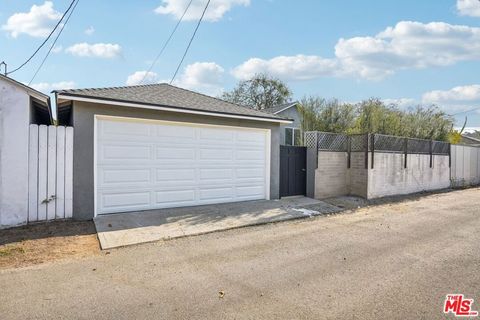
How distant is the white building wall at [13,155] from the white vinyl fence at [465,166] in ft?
60.0

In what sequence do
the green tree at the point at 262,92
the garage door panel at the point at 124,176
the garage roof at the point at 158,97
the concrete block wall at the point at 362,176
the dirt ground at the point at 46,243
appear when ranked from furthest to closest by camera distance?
the green tree at the point at 262,92, the concrete block wall at the point at 362,176, the garage door panel at the point at 124,176, the garage roof at the point at 158,97, the dirt ground at the point at 46,243

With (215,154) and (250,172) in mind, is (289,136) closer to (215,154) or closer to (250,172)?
(250,172)

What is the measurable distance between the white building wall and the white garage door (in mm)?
1397

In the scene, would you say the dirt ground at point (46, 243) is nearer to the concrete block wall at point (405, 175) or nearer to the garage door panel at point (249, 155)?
the garage door panel at point (249, 155)

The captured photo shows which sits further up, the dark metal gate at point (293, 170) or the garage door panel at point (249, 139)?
the garage door panel at point (249, 139)

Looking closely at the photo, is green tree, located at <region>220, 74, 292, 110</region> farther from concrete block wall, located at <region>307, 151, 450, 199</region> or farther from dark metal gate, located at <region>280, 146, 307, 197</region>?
dark metal gate, located at <region>280, 146, 307, 197</region>

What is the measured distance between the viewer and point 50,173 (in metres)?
6.78

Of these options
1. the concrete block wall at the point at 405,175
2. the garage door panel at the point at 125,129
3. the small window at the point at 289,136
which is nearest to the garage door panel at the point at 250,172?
the garage door panel at the point at 125,129

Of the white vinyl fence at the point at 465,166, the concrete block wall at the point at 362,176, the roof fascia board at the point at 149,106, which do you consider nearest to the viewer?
the roof fascia board at the point at 149,106

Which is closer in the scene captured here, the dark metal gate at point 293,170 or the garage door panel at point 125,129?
the garage door panel at point 125,129

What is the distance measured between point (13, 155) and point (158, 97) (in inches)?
143

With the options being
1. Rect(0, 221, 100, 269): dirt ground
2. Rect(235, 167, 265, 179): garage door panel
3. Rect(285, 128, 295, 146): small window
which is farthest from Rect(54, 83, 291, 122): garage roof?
Rect(285, 128, 295, 146): small window

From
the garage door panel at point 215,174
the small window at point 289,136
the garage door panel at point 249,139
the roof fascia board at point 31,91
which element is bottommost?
the garage door panel at point 215,174

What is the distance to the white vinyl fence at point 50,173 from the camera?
663 centimetres
